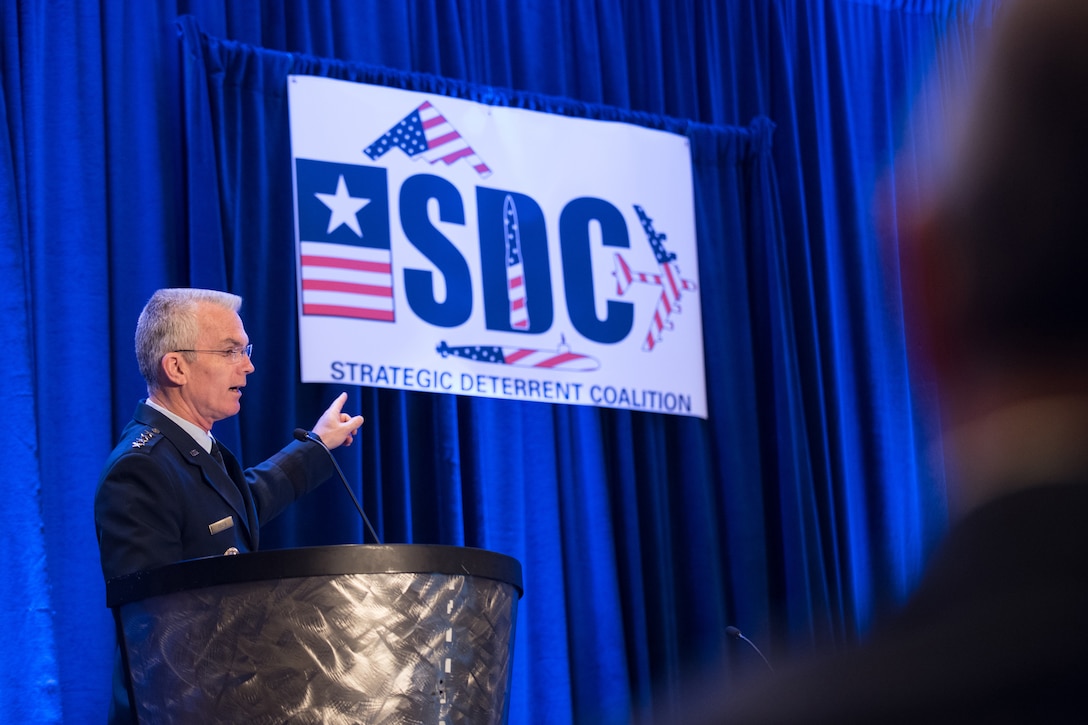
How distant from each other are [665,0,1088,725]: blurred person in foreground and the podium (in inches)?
69.4

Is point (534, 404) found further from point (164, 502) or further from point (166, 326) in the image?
point (164, 502)

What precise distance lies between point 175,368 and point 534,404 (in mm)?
1740

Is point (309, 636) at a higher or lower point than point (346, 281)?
lower

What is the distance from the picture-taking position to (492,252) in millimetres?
4605

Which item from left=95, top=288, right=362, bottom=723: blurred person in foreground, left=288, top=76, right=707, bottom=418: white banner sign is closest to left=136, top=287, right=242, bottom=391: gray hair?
left=95, top=288, right=362, bottom=723: blurred person in foreground

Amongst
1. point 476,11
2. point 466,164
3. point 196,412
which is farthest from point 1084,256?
point 476,11

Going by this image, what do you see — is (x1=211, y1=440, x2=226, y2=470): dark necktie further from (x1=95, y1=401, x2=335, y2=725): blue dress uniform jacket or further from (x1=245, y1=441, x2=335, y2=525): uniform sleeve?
(x1=245, y1=441, x2=335, y2=525): uniform sleeve

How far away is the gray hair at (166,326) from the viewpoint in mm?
3119

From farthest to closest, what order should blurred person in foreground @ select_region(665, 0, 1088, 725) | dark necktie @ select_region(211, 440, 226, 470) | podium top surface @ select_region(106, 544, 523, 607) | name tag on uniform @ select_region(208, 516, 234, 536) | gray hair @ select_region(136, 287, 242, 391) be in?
gray hair @ select_region(136, 287, 242, 391)
dark necktie @ select_region(211, 440, 226, 470)
name tag on uniform @ select_region(208, 516, 234, 536)
podium top surface @ select_region(106, 544, 523, 607)
blurred person in foreground @ select_region(665, 0, 1088, 725)

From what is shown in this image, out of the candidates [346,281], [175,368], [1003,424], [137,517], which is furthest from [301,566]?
[346,281]

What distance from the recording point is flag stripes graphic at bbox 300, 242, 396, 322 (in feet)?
13.8

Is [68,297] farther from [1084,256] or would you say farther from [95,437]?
[1084,256]

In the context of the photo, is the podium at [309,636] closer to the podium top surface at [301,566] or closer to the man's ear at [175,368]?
the podium top surface at [301,566]

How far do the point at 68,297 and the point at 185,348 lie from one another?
96 cm
